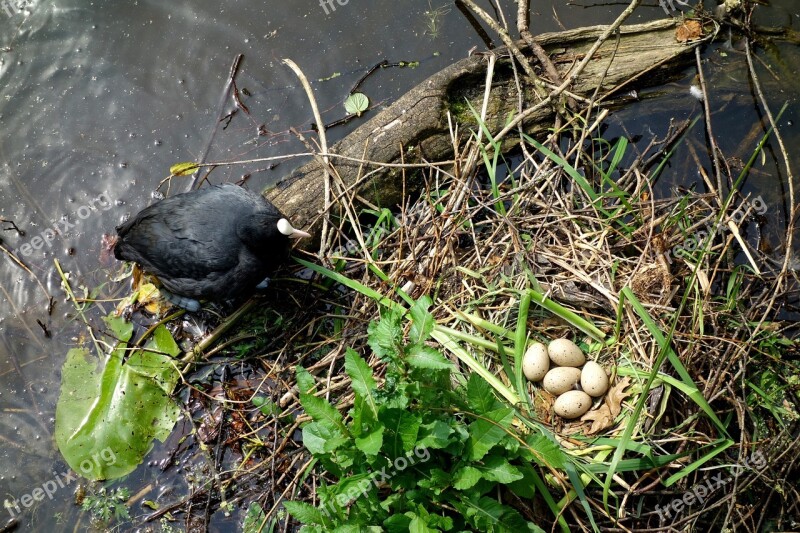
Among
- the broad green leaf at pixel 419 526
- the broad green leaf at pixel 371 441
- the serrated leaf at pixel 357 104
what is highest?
the serrated leaf at pixel 357 104

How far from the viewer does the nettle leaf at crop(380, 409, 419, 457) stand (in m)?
2.91

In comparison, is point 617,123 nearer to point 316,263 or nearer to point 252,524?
point 316,263

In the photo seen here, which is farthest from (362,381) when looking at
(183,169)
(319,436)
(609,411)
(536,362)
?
(183,169)

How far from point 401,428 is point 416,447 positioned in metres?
0.13

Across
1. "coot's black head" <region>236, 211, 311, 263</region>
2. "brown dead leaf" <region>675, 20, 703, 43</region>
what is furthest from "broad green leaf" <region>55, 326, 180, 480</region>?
"brown dead leaf" <region>675, 20, 703, 43</region>

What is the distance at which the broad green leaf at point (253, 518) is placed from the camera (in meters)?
3.68

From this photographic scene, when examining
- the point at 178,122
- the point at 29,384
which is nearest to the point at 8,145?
the point at 178,122

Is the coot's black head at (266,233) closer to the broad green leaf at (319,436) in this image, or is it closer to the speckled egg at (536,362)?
the broad green leaf at (319,436)

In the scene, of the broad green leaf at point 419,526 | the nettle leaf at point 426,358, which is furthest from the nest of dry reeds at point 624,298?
the broad green leaf at point 419,526

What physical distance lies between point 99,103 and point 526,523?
3.54 metres

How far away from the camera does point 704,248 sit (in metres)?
3.44

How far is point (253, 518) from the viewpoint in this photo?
3.71 meters

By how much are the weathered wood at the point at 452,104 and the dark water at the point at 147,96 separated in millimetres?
185

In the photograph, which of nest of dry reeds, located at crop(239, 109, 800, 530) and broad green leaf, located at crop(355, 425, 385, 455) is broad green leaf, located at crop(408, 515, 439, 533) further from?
nest of dry reeds, located at crop(239, 109, 800, 530)
